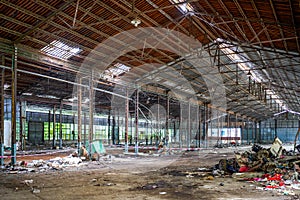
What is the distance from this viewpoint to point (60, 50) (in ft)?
56.6

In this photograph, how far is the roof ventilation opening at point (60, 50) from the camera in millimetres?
16528

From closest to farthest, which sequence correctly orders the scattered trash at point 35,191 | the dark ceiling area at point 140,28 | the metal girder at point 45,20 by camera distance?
the scattered trash at point 35,191
the metal girder at point 45,20
the dark ceiling area at point 140,28

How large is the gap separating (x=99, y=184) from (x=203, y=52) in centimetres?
1452

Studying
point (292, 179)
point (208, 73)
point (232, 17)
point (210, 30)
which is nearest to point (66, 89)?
point (208, 73)

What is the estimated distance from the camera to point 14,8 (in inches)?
499

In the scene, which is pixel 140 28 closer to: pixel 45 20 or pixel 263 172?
pixel 45 20

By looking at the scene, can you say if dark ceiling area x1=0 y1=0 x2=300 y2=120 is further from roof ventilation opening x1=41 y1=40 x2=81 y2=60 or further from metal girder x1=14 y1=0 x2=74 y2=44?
roof ventilation opening x1=41 y1=40 x2=81 y2=60

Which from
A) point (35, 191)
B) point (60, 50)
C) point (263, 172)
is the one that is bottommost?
point (263, 172)

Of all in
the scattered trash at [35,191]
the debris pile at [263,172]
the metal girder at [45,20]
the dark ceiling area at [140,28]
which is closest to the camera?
the scattered trash at [35,191]

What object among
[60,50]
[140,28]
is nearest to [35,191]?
[60,50]

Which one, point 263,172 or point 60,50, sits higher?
point 60,50

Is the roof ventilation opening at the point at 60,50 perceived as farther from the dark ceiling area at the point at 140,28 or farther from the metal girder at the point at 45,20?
the metal girder at the point at 45,20

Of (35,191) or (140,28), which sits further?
(140,28)

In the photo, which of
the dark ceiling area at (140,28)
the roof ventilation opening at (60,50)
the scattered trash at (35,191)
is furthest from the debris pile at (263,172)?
the roof ventilation opening at (60,50)
